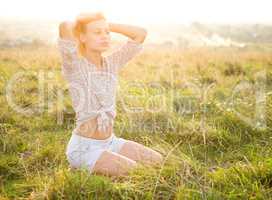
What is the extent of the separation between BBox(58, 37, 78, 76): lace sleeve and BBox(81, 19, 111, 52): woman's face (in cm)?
19

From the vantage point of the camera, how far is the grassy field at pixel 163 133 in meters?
3.30

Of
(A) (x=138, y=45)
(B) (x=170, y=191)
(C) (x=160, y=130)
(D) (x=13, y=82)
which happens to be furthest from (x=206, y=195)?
(D) (x=13, y=82)

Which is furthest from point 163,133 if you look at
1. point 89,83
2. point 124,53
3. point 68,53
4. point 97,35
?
point 68,53

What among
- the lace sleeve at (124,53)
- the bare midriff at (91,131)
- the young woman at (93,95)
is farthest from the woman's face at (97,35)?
the bare midriff at (91,131)

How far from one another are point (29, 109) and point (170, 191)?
12.0ft

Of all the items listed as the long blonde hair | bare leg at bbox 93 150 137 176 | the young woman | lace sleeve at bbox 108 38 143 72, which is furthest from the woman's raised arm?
bare leg at bbox 93 150 137 176

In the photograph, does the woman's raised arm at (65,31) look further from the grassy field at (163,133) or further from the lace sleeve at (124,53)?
the grassy field at (163,133)

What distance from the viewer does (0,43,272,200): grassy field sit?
3.30 metres

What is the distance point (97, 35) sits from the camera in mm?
3957

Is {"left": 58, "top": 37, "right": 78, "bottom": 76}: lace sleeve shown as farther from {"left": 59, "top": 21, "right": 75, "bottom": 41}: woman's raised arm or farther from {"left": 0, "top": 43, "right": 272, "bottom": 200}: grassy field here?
{"left": 0, "top": 43, "right": 272, "bottom": 200}: grassy field

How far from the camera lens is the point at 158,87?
321 inches

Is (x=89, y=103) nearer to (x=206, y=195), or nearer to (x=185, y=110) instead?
(x=206, y=195)

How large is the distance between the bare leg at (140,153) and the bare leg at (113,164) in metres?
0.12

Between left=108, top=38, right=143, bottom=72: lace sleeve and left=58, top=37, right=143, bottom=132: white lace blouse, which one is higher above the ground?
left=108, top=38, right=143, bottom=72: lace sleeve
